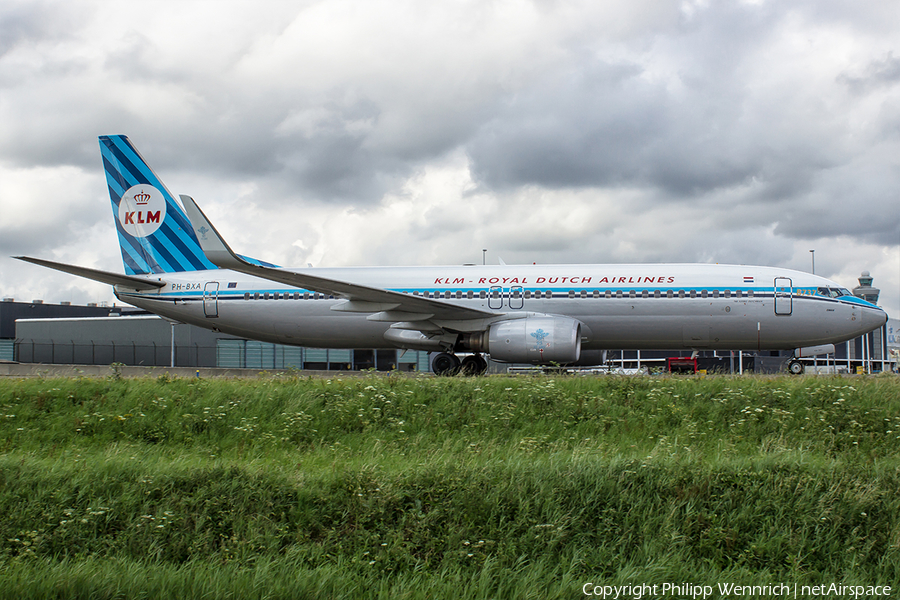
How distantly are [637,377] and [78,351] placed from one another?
49.0 m

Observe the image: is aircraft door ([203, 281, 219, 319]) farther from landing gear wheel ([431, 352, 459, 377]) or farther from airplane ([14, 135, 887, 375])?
landing gear wheel ([431, 352, 459, 377])

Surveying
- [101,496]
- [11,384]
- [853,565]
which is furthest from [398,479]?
[11,384]

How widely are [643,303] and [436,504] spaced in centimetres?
1250

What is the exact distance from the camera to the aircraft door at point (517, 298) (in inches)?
734

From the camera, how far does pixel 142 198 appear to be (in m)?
22.5

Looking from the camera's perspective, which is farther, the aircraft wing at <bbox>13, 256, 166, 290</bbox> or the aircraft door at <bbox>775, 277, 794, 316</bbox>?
the aircraft door at <bbox>775, 277, 794, 316</bbox>

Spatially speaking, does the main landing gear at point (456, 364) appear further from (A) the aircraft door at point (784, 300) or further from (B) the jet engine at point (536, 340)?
(A) the aircraft door at point (784, 300)

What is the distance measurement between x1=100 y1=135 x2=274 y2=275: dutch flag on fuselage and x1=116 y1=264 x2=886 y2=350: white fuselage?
4.47 m

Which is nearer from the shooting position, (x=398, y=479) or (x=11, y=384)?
(x=398, y=479)

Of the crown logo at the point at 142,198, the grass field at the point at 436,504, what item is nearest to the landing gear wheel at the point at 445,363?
the grass field at the point at 436,504

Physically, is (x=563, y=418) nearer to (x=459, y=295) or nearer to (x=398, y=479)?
→ (x=398, y=479)

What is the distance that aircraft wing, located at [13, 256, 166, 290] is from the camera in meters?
17.1

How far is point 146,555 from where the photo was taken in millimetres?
6469

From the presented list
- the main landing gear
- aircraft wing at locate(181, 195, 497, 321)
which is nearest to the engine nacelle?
aircraft wing at locate(181, 195, 497, 321)
